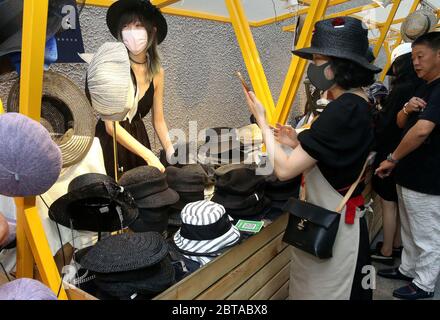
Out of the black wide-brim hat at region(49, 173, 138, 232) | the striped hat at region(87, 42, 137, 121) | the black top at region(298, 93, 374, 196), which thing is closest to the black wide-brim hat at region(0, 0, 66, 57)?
the striped hat at region(87, 42, 137, 121)

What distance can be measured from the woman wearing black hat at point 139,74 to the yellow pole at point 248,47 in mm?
628

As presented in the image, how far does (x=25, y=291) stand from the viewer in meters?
1.06

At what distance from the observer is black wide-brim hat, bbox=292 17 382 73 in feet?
4.93

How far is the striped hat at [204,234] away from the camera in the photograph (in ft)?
5.17

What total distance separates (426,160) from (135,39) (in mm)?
2454

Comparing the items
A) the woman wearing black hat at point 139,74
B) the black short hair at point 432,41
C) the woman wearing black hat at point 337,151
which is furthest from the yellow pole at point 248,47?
the black short hair at point 432,41

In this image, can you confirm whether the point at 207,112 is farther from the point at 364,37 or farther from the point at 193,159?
the point at 364,37

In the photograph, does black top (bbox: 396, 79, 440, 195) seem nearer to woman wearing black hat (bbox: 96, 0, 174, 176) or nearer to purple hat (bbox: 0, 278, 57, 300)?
woman wearing black hat (bbox: 96, 0, 174, 176)

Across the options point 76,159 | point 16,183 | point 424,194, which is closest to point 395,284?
point 424,194

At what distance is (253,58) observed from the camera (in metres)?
2.69

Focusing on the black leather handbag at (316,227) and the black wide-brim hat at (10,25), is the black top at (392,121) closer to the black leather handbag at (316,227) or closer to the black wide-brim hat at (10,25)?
the black leather handbag at (316,227)

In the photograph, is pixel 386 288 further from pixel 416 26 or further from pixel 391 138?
pixel 416 26
